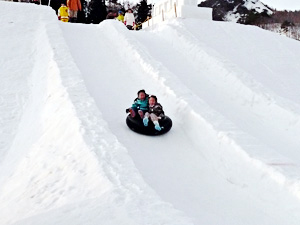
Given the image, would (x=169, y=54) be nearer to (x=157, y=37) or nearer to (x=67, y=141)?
(x=157, y=37)

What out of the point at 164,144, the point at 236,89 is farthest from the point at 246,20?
the point at 164,144

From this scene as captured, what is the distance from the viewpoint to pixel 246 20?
39.2m

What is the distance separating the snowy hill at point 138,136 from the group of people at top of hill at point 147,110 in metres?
0.31

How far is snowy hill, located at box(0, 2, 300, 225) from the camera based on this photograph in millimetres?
4109

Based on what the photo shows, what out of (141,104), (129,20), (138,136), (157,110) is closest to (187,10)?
(129,20)

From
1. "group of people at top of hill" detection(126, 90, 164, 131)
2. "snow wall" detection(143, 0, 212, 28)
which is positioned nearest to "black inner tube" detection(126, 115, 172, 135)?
"group of people at top of hill" detection(126, 90, 164, 131)

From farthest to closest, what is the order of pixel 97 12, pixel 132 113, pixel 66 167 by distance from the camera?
pixel 97 12 → pixel 132 113 → pixel 66 167

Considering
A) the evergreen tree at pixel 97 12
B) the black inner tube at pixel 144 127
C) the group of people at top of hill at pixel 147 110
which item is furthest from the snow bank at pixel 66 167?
the evergreen tree at pixel 97 12

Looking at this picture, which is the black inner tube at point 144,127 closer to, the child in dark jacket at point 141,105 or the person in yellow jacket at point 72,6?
the child in dark jacket at point 141,105

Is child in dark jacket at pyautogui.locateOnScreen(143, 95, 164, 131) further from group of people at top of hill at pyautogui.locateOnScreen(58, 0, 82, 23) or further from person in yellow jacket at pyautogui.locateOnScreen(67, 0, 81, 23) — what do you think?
person in yellow jacket at pyautogui.locateOnScreen(67, 0, 81, 23)

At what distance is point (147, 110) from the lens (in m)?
6.89

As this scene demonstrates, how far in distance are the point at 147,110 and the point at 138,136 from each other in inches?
29.8

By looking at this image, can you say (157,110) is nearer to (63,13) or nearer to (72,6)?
(63,13)

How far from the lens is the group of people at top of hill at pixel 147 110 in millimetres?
6438
